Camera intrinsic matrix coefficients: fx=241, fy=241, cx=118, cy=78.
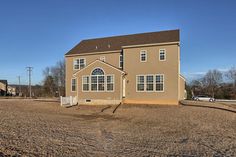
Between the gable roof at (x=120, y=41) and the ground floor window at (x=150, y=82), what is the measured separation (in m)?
4.16

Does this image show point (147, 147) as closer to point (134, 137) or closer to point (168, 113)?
point (134, 137)

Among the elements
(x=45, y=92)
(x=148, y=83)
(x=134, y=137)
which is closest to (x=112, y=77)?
(x=148, y=83)

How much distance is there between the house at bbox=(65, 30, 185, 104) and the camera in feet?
91.8

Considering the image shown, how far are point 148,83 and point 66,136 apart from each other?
18402 millimetres

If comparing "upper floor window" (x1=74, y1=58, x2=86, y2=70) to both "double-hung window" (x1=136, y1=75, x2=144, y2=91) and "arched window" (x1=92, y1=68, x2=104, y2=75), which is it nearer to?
"arched window" (x1=92, y1=68, x2=104, y2=75)

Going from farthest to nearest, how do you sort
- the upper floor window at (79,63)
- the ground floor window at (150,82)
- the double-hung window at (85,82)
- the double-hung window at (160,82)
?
the upper floor window at (79,63)
the double-hung window at (85,82)
the ground floor window at (150,82)
the double-hung window at (160,82)

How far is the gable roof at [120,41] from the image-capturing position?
2962cm

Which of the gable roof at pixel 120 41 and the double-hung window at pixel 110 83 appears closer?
the gable roof at pixel 120 41

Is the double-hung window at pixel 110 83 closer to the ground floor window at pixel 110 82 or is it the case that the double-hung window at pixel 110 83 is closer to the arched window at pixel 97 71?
the ground floor window at pixel 110 82

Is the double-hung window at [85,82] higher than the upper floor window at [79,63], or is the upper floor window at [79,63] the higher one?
the upper floor window at [79,63]

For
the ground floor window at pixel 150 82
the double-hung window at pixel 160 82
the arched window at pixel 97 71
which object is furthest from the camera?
the arched window at pixel 97 71

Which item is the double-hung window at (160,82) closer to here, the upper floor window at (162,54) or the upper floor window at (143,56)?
the upper floor window at (162,54)

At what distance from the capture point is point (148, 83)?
2898cm

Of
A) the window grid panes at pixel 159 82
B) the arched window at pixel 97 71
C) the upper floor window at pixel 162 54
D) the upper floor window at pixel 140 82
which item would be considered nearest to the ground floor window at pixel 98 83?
the arched window at pixel 97 71
